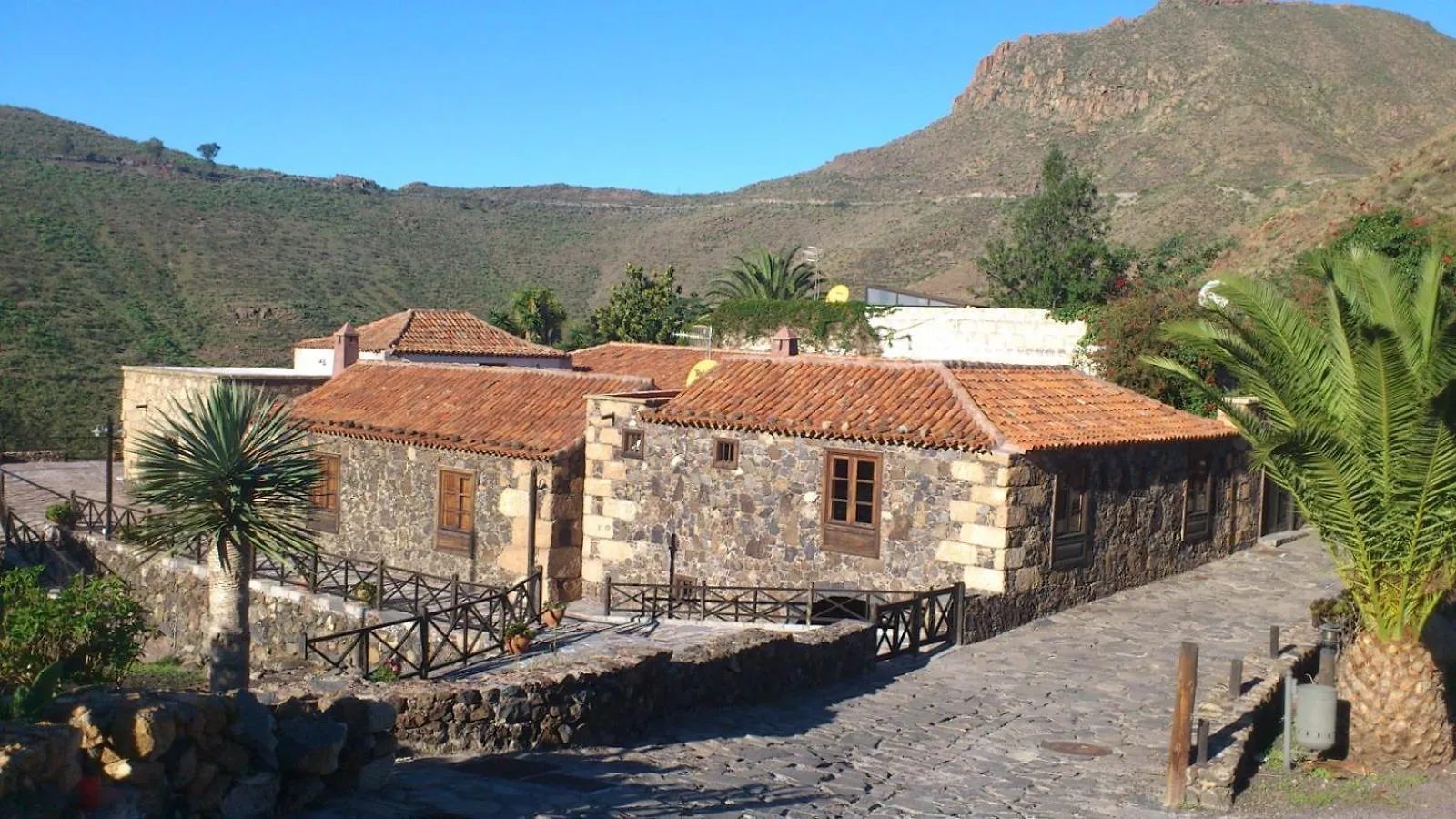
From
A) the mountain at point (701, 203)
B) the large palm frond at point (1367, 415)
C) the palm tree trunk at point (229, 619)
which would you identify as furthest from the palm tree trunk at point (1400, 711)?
the mountain at point (701, 203)

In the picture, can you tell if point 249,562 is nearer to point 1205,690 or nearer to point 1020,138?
point 1205,690

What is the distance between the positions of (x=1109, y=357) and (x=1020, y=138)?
232 feet

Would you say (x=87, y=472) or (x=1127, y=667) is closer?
(x=1127, y=667)

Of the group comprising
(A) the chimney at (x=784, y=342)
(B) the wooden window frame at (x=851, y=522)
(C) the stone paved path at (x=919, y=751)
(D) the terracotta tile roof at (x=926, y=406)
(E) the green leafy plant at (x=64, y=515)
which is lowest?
(E) the green leafy plant at (x=64, y=515)

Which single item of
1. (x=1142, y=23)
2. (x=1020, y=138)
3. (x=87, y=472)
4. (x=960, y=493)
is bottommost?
(x=87, y=472)

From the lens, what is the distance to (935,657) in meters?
17.3

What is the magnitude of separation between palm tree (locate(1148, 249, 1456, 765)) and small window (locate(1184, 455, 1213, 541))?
10.0 metres

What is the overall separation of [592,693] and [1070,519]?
10.1m

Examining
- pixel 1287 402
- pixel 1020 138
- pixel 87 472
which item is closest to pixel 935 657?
pixel 1287 402

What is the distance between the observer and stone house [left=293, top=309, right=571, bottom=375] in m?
35.1

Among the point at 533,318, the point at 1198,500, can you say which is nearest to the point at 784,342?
the point at 1198,500

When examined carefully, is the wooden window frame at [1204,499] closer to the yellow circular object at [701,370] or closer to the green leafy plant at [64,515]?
the yellow circular object at [701,370]

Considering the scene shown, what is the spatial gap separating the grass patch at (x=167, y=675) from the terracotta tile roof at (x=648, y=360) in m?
11.1

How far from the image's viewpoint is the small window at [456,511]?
2344 centimetres
